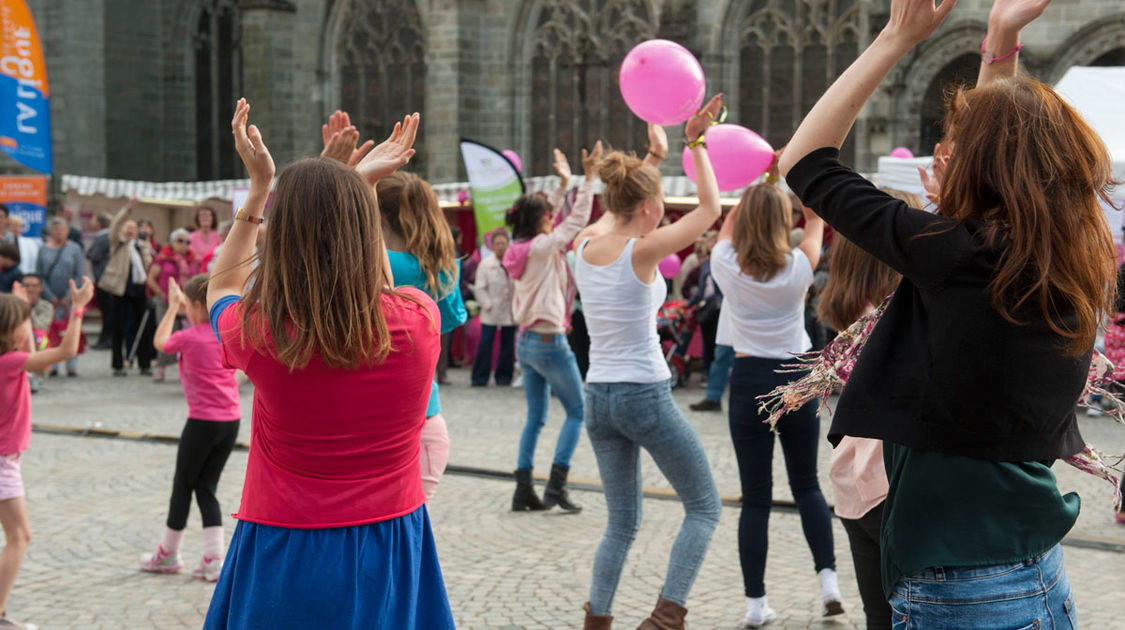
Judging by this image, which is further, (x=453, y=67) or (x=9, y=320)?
(x=453, y=67)

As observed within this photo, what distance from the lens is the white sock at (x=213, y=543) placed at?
558 cm

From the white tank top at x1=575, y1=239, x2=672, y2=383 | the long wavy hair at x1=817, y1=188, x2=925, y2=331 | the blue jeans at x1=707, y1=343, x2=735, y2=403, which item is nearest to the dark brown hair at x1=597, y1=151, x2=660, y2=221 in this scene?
the white tank top at x1=575, y1=239, x2=672, y2=383

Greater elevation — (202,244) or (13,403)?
(202,244)

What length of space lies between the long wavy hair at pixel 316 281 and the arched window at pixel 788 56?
18988mm

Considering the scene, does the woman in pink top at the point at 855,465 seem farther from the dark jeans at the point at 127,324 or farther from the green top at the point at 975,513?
the dark jeans at the point at 127,324

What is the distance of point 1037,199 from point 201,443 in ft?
14.4

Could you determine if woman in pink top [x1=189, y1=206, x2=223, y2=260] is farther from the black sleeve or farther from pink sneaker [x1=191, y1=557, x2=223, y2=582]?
the black sleeve

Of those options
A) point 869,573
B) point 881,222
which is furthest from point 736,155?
point 881,222

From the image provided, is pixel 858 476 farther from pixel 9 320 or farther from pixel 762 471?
pixel 9 320

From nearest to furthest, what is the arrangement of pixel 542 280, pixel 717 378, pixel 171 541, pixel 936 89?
pixel 171 541 → pixel 542 280 → pixel 717 378 → pixel 936 89

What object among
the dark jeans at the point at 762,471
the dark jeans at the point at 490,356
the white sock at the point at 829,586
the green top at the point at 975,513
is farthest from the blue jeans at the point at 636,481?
the dark jeans at the point at 490,356

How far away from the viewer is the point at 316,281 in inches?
102

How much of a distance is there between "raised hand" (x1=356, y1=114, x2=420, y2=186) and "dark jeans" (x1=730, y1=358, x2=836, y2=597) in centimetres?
209

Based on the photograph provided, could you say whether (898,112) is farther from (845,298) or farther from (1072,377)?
(1072,377)
